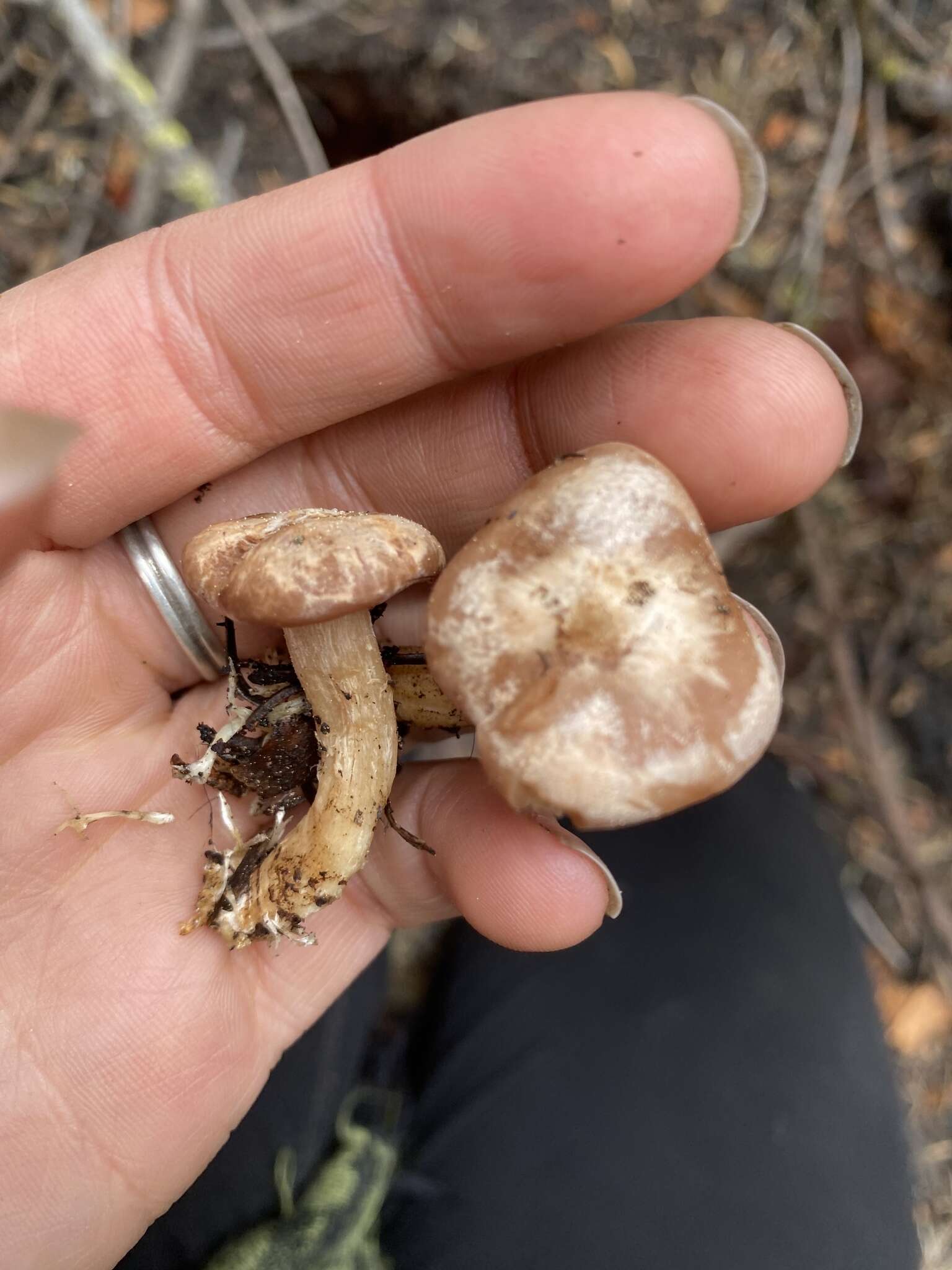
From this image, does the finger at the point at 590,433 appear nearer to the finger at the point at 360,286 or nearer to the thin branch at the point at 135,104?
the finger at the point at 360,286

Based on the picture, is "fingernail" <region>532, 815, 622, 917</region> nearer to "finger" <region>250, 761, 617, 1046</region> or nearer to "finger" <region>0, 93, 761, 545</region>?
"finger" <region>250, 761, 617, 1046</region>

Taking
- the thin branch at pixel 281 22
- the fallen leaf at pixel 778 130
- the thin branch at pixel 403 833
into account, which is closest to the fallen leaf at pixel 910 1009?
the thin branch at pixel 403 833

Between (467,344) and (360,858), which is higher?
(467,344)

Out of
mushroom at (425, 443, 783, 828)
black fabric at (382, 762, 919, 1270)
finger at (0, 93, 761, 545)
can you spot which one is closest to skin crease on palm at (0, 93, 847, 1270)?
finger at (0, 93, 761, 545)

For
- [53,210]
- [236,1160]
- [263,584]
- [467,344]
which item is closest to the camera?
[263,584]

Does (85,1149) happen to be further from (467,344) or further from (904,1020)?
(904,1020)

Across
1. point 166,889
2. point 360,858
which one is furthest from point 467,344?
point 166,889
